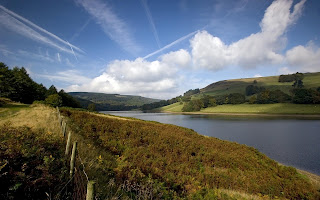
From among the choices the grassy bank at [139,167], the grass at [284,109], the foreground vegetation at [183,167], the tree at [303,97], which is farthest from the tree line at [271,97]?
the foreground vegetation at [183,167]

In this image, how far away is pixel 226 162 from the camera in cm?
1287

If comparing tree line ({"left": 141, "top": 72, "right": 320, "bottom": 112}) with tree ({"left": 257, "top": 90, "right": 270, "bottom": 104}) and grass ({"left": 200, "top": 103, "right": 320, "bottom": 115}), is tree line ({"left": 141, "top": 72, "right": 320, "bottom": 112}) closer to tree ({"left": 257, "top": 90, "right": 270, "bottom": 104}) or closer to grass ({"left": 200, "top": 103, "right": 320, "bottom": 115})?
tree ({"left": 257, "top": 90, "right": 270, "bottom": 104})

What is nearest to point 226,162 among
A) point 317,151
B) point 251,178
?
point 251,178

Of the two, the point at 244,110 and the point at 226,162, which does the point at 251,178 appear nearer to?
the point at 226,162

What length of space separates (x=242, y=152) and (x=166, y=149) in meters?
7.92

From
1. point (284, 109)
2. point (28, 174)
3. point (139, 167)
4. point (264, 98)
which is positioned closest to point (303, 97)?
point (284, 109)

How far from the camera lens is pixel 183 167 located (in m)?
10.7

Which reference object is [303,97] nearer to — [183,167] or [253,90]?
[253,90]

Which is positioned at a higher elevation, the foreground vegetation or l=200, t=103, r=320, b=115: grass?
the foreground vegetation

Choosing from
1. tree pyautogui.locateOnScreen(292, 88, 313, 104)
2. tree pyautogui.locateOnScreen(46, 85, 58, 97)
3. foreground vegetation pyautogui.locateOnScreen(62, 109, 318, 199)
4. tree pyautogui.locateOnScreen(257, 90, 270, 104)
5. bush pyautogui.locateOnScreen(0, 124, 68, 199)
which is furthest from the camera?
tree pyautogui.locateOnScreen(257, 90, 270, 104)

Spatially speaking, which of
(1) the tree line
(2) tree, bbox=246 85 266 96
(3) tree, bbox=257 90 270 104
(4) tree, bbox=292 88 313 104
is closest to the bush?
(1) the tree line

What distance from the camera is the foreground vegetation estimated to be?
7.80m

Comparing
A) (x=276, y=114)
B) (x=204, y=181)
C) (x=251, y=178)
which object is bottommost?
(x=276, y=114)

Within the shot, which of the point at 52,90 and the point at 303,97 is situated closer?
the point at 52,90
